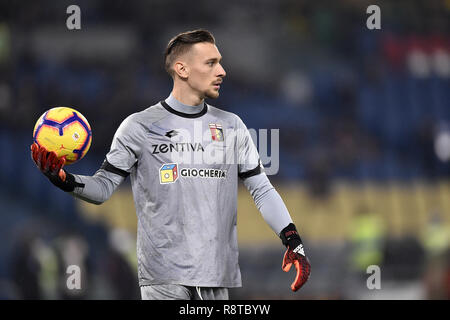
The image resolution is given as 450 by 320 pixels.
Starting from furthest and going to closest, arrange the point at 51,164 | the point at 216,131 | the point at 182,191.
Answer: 1. the point at 216,131
2. the point at 182,191
3. the point at 51,164

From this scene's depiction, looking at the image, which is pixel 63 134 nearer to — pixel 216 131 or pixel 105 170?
pixel 105 170

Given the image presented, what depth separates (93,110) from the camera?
15.3 m

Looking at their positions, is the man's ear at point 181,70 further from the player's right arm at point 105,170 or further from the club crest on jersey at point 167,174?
the club crest on jersey at point 167,174

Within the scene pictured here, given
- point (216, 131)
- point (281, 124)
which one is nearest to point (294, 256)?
point (216, 131)

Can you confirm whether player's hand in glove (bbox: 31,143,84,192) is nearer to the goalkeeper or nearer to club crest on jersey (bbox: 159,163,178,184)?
the goalkeeper

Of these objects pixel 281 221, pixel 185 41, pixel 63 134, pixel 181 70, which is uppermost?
pixel 185 41

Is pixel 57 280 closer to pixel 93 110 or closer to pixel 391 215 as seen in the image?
pixel 93 110

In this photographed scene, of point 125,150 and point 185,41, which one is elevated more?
point 185,41

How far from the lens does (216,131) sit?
4742 mm

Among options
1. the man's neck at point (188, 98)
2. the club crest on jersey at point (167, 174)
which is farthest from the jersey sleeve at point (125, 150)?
the man's neck at point (188, 98)

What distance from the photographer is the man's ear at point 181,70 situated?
4742 mm

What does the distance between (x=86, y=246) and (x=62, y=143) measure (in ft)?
28.5

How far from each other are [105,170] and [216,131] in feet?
2.25

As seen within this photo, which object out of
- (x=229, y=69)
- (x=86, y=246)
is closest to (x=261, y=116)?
(x=229, y=69)
